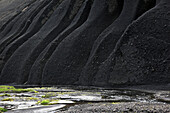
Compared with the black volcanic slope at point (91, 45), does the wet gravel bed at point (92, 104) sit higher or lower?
lower

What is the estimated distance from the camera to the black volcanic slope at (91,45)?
44.7m

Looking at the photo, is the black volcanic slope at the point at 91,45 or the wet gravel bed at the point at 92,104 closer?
the wet gravel bed at the point at 92,104

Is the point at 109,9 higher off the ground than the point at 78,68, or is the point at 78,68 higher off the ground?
the point at 109,9

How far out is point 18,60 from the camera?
75750 mm

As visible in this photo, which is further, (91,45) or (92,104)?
(91,45)

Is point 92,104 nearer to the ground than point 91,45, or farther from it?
nearer to the ground

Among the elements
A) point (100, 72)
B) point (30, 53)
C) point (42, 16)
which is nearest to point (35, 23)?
point (42, 16)

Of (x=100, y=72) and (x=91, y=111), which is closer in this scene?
(x=91, y=111)

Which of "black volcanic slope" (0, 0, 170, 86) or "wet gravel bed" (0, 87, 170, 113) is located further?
"black volcanic slope" (0, 0, 170, 86)

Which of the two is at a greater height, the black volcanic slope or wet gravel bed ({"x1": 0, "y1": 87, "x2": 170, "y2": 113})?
the black volcanic slope

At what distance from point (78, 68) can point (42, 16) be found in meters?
41.5

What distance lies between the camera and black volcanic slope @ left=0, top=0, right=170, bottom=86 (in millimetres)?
44688

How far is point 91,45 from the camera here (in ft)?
205

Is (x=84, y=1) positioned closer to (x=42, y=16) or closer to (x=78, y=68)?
(x=42, y=16)
